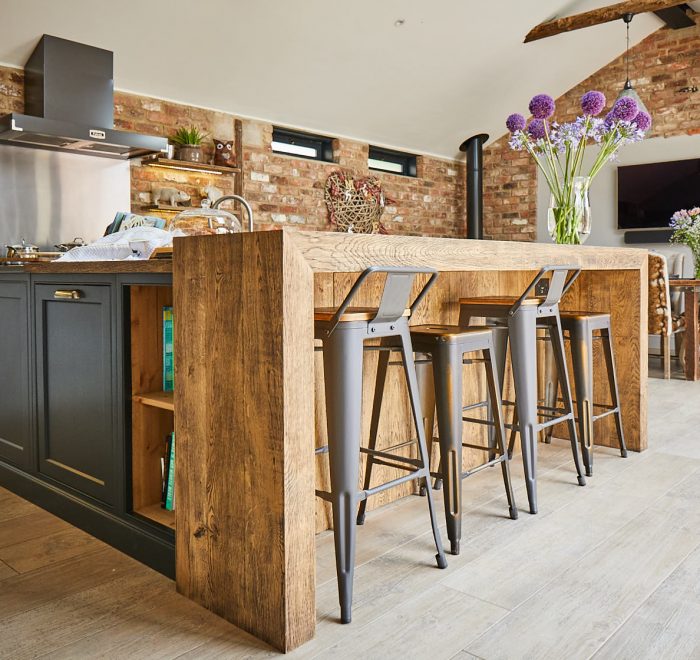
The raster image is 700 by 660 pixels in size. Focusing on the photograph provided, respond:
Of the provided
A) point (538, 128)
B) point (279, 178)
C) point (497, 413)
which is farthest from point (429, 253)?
point (279, 178)

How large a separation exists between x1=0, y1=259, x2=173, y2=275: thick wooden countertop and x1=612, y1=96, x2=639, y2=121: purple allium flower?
2.11 metres

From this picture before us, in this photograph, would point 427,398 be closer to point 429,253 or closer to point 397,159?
point 429,253

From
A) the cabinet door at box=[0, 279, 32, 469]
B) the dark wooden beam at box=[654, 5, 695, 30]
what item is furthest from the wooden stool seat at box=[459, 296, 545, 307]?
the dark wooden beam at box=[654, 5, 695, 30]

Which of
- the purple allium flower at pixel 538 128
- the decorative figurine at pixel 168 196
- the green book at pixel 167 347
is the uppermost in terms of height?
the decorative figurine at pixel 168 196

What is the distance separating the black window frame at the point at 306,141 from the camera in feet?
22.3

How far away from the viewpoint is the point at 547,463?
10.5 feet

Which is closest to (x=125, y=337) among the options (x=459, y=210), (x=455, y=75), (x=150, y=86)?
(x=150, y=86)

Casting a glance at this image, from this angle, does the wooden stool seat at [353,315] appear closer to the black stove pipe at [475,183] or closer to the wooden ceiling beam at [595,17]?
the wooden ceiling beam at [595,17]

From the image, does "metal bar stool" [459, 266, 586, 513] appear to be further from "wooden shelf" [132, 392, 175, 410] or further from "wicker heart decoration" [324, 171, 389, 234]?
"wicker heart decoration" [324, 171, 389, 234]

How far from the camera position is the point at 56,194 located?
16.8 feet

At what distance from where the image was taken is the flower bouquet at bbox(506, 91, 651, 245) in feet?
9.86

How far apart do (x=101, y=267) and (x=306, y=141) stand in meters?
5.30

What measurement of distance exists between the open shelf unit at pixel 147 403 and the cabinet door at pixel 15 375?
2.31 ft

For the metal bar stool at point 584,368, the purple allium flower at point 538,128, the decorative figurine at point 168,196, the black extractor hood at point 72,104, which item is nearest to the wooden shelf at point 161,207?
the decorative figurine at point 168,196
